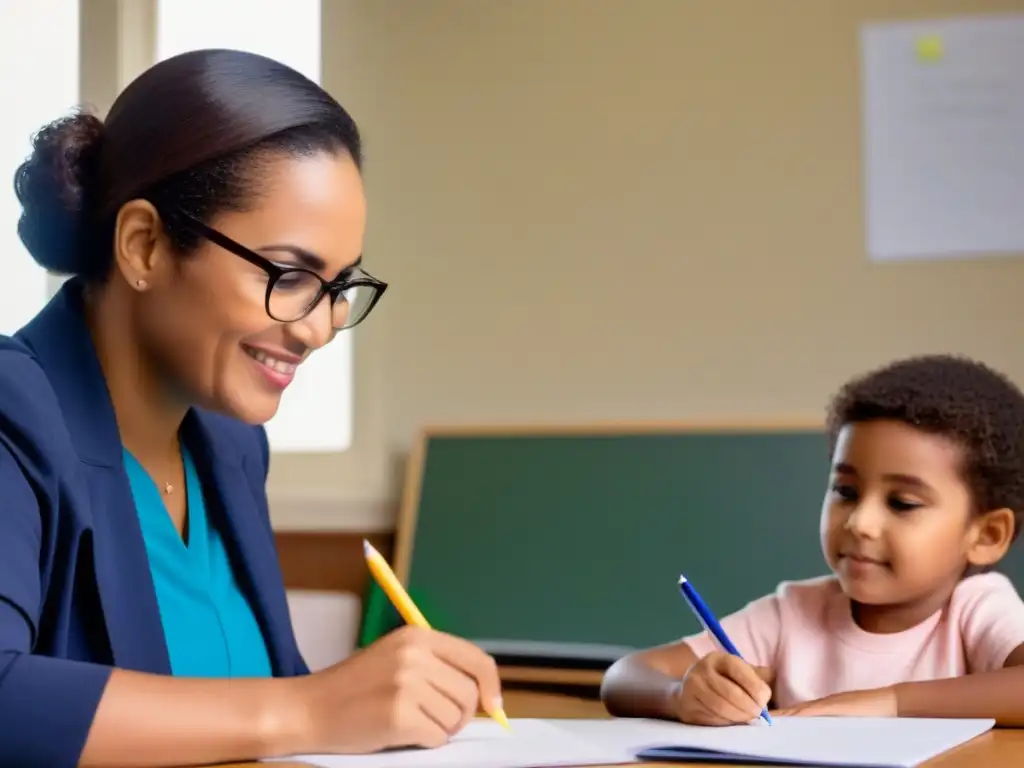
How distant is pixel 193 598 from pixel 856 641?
0.65 m

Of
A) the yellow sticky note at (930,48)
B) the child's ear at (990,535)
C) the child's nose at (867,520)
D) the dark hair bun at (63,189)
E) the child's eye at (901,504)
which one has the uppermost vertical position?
the yellow sticky note at (930,48)

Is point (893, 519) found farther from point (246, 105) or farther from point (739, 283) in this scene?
point (739, 283)

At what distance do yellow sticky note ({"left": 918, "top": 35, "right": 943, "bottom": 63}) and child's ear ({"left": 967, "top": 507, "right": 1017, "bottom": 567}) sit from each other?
126cm

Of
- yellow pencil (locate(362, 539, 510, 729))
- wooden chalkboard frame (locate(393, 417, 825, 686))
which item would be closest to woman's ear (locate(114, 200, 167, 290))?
yellow pencil (locate(362, 539, 510, 729))

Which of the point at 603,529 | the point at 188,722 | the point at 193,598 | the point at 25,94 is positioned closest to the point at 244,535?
the point at 193,598

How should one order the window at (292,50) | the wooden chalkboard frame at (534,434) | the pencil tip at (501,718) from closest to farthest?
the pencil tip at (501,718) < the wooden chalkboard frame at (534,434) < the window at (292,50)

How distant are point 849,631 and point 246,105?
774 millimetres

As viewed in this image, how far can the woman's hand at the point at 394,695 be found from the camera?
0.83m

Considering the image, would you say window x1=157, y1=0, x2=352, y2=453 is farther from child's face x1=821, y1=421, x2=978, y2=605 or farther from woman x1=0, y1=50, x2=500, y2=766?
child's face x1=821, y1=421, x2=978, y2=605

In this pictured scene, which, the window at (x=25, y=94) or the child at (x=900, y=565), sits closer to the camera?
the child at (x=900, y=565)

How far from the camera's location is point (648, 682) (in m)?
1.18

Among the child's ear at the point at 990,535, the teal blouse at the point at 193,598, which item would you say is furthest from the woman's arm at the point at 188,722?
the child's ear at the point at 990,535

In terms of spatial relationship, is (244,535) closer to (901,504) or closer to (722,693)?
(722,693)

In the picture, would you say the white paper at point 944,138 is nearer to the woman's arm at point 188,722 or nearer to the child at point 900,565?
the child at point 900,565
